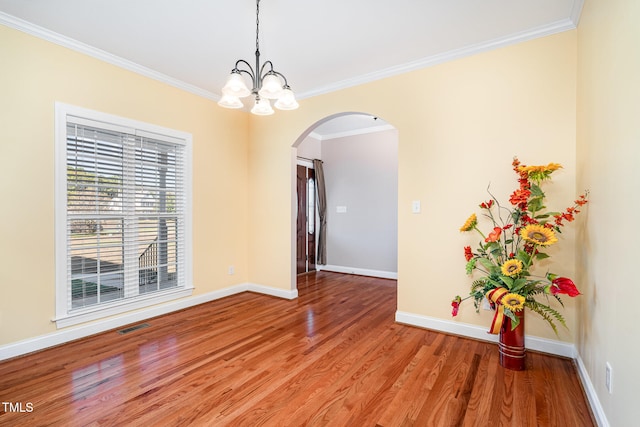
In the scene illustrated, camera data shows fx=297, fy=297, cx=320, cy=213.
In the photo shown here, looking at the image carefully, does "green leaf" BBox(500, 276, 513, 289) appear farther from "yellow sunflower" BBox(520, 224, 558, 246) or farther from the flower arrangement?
"yellow sunflower" BBox(520, 224, 558, 246)

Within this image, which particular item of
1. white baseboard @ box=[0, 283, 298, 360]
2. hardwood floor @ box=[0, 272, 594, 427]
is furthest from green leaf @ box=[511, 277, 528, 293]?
white baseboard @ box=[0, 283, 298, 360]

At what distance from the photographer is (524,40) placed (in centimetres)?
259

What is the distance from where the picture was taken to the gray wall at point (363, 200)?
5.45m

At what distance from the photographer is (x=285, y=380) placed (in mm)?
2123

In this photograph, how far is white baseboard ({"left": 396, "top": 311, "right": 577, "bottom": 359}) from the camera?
2.42m

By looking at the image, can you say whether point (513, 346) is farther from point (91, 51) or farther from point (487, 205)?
point (91, 51)

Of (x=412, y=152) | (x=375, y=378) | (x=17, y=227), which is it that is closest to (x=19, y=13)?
(x=17, y=227)

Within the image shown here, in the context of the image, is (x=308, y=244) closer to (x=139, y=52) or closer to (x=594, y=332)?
(x=139, y=52)

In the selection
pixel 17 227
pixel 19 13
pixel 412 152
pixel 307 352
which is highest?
pixel 19 13

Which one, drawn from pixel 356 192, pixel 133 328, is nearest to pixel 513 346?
pixel 133 328

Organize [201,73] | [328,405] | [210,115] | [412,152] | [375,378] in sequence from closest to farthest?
[328,405] → [375,378] → [412,152] → [201,73] → [210,115]

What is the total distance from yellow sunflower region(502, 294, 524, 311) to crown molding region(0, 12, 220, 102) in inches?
156

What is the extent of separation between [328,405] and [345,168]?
4646mm

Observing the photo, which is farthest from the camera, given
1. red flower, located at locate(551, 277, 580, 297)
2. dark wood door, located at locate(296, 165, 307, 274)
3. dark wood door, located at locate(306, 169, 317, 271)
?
dark wood door, located at locate(306, 169, 317, 271)
